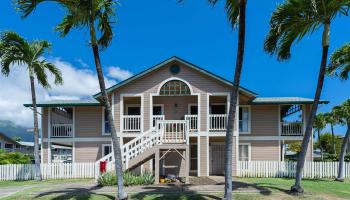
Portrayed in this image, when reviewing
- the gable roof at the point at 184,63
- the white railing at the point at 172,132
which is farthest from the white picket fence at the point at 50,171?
the white railing at the point at 172,132

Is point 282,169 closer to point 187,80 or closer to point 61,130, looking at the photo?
point 187,80

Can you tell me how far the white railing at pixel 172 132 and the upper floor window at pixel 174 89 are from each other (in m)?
2.10

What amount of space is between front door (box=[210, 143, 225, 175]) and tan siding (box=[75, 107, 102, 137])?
326 inches

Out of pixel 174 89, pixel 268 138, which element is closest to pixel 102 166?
pixel 174 89

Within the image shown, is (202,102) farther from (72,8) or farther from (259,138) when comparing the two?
(72,8)

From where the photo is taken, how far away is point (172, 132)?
930 inches

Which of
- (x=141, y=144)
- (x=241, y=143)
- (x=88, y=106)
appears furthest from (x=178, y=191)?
(x=88, y=106)

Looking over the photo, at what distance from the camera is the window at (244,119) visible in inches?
1128

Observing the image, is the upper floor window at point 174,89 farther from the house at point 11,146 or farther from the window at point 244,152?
the house at point 11,146

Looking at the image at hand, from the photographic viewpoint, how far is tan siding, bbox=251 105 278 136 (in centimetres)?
2852

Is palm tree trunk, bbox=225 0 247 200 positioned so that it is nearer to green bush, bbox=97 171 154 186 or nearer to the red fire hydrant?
green bush, bbox=97 171 154 186

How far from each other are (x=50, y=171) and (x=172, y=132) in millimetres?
9037

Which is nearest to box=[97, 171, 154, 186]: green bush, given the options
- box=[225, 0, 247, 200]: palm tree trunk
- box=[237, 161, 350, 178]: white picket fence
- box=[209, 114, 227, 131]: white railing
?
box=[225, 0, 247, 200]: palm tree trunk

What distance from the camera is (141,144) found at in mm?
21609
